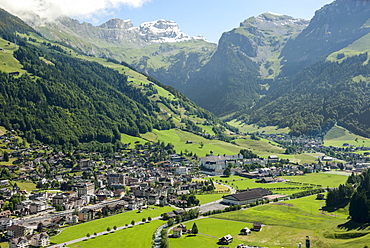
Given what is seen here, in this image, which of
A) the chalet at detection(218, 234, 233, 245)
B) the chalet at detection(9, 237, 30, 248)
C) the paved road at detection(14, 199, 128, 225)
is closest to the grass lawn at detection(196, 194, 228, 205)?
the paved road at detection(14, 199, 128, 225)

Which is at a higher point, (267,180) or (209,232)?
(267,180)

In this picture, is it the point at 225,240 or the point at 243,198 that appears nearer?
the point at 225,240

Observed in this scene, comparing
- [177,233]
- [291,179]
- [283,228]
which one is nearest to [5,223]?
[177,233]

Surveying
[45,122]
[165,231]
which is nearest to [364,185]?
[165,231]

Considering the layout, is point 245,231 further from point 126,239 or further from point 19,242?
point 19,242

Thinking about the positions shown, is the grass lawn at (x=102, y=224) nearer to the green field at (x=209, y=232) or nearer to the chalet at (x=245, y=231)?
the green field at (x=209, y=232)

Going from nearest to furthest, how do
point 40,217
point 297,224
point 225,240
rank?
point 225,240 → point 297,224 → point 40,217

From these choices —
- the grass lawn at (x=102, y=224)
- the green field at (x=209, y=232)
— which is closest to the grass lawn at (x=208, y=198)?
the grass lawn at (x=102, y=224)
